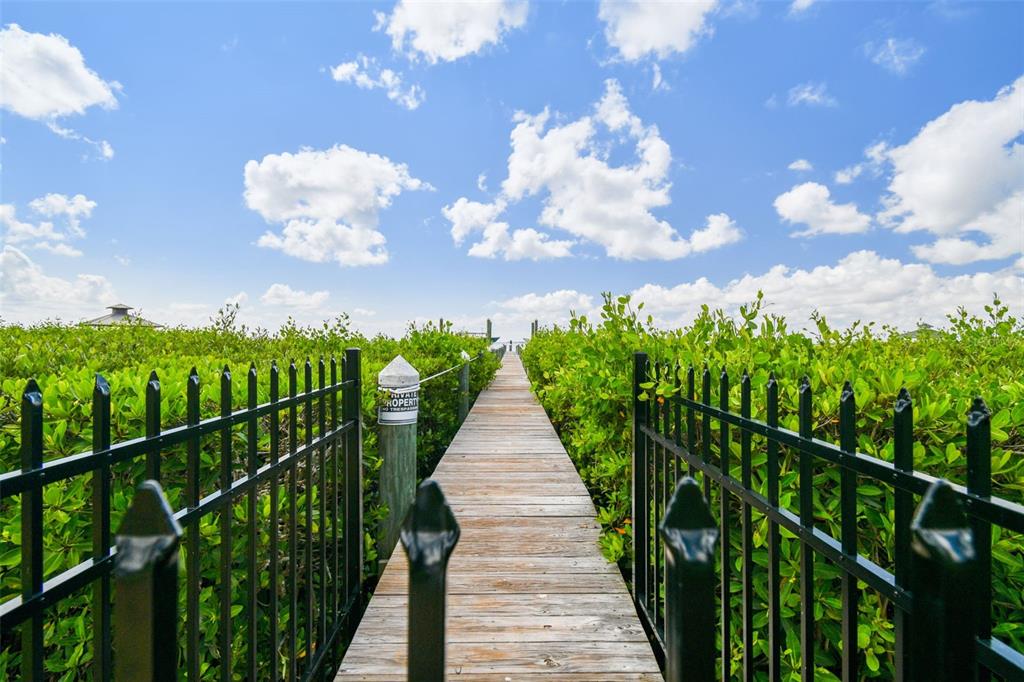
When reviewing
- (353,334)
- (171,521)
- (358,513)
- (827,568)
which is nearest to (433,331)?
(353,334)

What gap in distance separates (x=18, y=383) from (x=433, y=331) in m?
6.34

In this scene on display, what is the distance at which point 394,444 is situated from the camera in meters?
3.71

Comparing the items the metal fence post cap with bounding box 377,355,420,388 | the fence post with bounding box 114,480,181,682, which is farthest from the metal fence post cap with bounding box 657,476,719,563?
the metal fence post cap with bounding box 377,355,420,388

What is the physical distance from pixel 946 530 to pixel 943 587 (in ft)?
0.30

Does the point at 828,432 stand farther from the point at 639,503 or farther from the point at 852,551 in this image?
the point at 639,503

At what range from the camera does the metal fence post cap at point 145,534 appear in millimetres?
755

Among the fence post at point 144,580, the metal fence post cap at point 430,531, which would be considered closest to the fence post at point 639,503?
the metal fence post cap at point 430,531

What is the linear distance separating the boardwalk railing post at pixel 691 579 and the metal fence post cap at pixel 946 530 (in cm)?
28

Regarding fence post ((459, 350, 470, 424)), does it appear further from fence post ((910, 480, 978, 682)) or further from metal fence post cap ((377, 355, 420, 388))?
fence post ((910, 480, 978, 682))

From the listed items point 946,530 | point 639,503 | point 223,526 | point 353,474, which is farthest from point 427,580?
point 353,474

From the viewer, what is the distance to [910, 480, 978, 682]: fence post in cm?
70

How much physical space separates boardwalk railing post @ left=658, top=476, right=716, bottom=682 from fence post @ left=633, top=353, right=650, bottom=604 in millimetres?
2028

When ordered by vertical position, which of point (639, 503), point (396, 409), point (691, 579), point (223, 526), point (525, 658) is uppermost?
point (691, 579)

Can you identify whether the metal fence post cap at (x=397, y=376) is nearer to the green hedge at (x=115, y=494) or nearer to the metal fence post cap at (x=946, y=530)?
the green hedge at (x=115, y=494)
